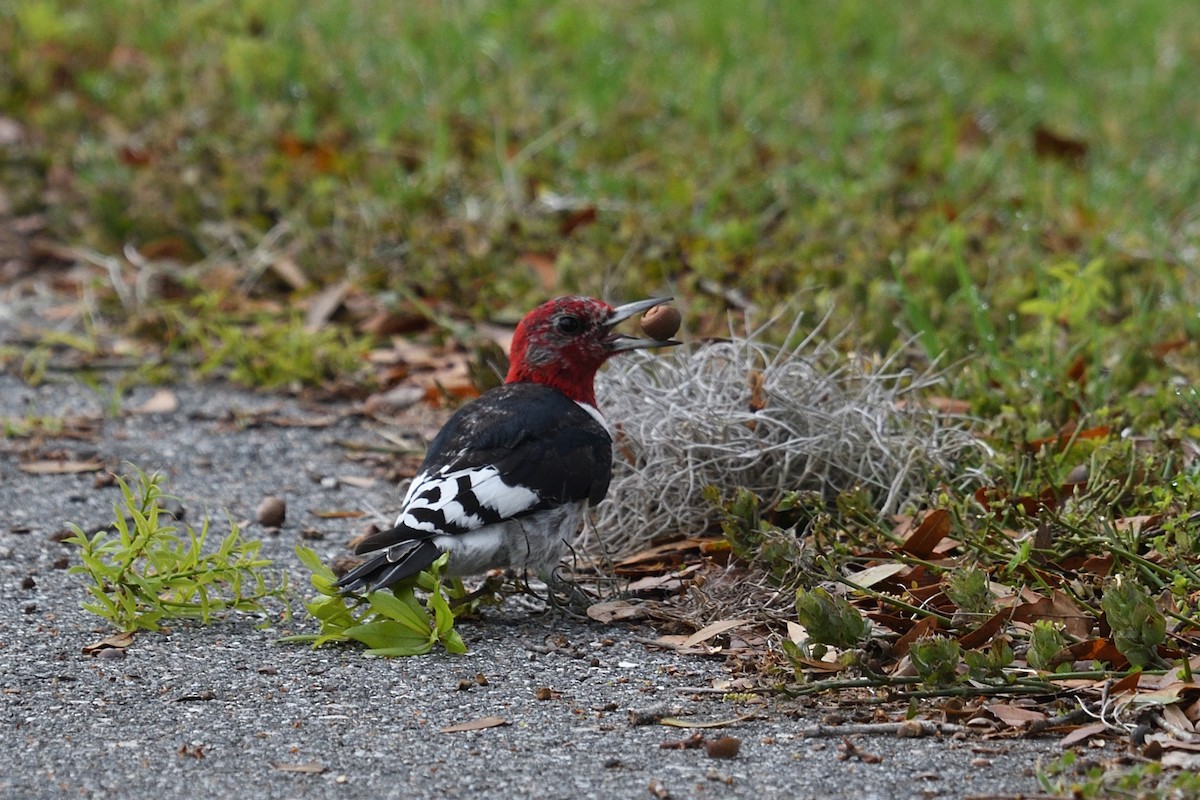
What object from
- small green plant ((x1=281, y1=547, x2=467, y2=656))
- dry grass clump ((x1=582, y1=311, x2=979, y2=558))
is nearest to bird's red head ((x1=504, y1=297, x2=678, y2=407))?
dry grass clump ((x1=582, y1=311, x2=979, y2=558))

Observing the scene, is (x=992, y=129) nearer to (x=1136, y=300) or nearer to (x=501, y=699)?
(x=1136, y=300)

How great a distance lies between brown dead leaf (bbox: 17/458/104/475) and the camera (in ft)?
15.9

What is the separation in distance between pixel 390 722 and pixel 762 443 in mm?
1564

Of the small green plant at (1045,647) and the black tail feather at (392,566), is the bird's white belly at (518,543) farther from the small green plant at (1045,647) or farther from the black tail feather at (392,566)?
the small green plant at (1045,647)

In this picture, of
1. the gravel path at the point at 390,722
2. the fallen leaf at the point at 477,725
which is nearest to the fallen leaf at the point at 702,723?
the gravel path at the point at 390,722

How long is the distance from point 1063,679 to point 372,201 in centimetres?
448

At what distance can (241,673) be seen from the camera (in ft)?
11.0

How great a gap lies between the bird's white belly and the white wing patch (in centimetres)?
4

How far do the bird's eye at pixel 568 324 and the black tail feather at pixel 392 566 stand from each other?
0.82m

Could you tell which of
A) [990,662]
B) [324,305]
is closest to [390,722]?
[990,662]

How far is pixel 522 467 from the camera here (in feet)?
12.5

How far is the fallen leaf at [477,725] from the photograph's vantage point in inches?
120

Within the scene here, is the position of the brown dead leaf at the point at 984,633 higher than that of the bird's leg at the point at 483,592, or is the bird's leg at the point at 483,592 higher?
the brown dead leaf at the point at 984,633

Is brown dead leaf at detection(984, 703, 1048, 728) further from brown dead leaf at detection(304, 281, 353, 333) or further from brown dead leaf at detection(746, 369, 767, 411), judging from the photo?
brown dead leaf at detection(304, 281, 353, 333)
